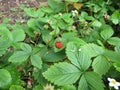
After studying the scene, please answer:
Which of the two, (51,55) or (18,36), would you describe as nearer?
(51,55)

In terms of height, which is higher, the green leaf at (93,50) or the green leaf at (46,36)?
the green leaf at (93,50)

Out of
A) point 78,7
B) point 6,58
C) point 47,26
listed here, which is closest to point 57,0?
point 78,7

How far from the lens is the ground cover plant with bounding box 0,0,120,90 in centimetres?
132

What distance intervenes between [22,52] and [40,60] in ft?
0.40

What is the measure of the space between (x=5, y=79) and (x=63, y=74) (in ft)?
1.00

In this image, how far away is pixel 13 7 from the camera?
10.9 feet

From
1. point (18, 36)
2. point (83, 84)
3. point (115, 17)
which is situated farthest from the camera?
point (115, 17)

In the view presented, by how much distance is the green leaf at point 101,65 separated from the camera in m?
1.41

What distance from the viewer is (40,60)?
1.44m

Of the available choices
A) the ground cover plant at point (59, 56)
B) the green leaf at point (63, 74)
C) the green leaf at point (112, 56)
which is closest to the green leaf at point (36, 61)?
the ground cover plant at point (59, 56)

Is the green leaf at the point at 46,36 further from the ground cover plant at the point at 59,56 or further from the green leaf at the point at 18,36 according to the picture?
the green leaf at the point at 18,36

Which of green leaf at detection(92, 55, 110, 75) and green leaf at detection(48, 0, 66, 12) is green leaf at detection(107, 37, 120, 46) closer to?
green leaf at detection(92, 55, 110, 75)

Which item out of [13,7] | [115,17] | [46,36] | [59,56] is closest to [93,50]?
[59,56]

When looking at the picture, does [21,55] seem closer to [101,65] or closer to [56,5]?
[101,65]
